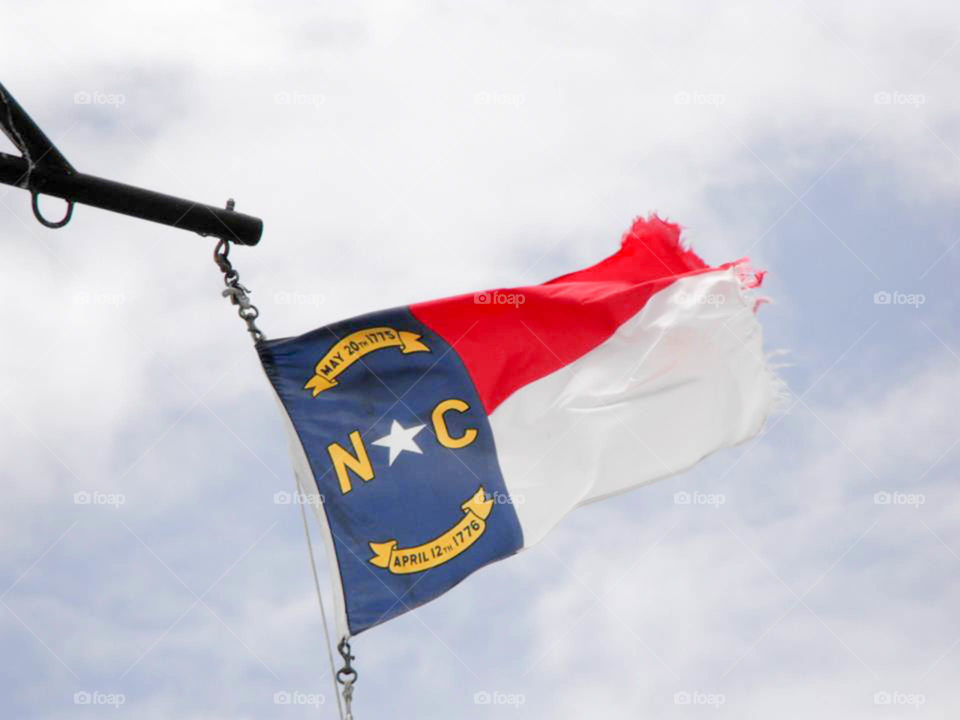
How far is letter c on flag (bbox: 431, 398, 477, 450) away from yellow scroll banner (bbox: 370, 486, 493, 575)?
19.1 inches

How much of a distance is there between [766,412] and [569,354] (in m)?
1.77

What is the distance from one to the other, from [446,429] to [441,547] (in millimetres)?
1175

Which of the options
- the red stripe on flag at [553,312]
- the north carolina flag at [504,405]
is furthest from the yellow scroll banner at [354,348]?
the red stripe on flag at [553,312]

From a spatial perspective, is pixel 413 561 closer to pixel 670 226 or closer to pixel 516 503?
pixel 516 503

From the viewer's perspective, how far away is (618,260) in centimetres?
1371

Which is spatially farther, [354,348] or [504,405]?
[504,405]

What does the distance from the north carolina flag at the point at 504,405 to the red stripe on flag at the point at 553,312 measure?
0.05 ft

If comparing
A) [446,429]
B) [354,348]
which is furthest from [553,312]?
[354,348]

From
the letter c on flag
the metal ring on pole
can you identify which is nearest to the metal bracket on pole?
the metal ring on pole

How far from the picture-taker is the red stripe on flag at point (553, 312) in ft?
40.7

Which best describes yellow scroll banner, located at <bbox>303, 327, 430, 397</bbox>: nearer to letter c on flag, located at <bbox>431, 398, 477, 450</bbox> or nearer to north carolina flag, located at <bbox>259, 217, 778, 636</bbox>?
north carolina flag, located at <bbox>259, 217, 778, 636</bbox>

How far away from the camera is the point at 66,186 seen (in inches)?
314

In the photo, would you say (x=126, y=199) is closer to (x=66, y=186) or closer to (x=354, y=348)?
(x=66, y=186)

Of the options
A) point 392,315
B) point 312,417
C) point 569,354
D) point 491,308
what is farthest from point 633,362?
point 312,417
